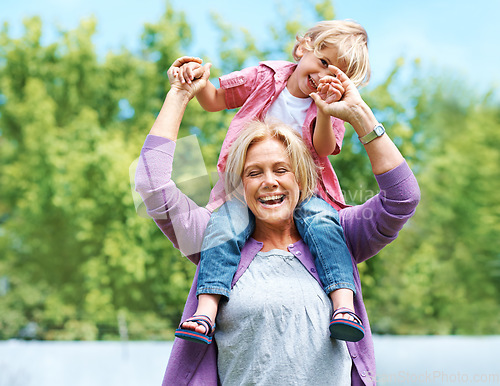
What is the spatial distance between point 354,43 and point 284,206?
2.09 feet

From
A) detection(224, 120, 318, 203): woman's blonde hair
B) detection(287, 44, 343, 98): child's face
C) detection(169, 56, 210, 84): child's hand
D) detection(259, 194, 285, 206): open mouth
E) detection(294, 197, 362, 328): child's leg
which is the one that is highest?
detection(287, 44, 343, 98): child's face

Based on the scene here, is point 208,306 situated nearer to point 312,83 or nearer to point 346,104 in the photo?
point 346,104

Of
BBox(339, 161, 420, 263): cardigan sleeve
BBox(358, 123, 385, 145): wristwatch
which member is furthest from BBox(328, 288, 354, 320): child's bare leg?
BBox(358, 123, 385, 145): wristwatch

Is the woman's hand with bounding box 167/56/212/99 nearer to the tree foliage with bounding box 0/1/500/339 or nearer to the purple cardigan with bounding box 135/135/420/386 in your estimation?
the purple cardigan with bounding box 135/135/420/386

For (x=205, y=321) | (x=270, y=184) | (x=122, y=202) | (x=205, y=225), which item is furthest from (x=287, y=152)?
(x=122, y=202)

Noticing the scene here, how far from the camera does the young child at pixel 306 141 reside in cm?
158

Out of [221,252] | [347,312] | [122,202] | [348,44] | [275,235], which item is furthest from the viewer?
[122,202]

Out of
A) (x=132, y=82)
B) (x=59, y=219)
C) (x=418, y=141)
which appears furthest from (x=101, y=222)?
(x=418, y=141)

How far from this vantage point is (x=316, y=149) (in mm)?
1814

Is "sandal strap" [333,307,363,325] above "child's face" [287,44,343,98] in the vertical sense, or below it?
below

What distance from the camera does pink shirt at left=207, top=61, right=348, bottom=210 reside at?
1.82 metres

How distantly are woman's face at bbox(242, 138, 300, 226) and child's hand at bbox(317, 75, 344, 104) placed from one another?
206 mm

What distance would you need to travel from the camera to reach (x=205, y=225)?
5.61ft

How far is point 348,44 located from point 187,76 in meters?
0.57
